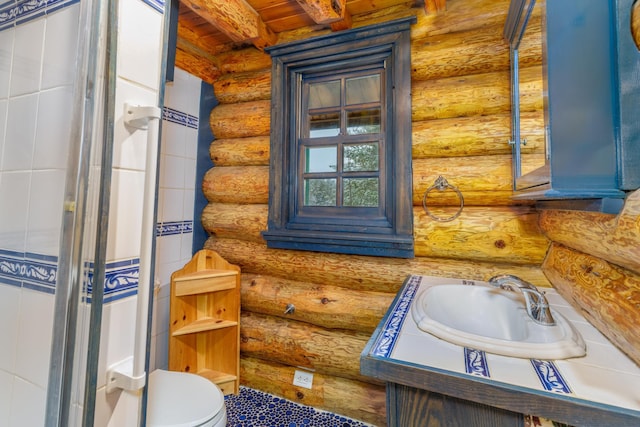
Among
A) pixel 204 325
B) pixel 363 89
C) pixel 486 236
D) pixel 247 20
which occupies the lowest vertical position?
pixel 204 325

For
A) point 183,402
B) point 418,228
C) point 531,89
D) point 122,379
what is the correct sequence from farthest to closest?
point 418,228 < point 183,402 < point 531,89 < point 122,379

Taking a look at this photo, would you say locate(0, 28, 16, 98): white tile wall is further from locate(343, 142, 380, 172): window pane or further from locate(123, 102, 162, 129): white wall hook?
locate(343, 142, 380, 172): window pane

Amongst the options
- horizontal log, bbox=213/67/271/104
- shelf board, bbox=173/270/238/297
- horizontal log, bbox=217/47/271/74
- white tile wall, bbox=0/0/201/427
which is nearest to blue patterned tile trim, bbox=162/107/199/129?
horizontal log, bbox=213/67/271/104

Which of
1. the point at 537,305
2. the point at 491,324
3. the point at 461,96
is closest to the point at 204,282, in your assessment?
the point at 491,324

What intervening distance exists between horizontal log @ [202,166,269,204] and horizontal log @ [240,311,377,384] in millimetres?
813

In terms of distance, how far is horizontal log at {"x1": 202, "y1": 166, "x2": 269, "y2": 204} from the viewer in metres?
1.98

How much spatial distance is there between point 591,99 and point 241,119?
1867 mm

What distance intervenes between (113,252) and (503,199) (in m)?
1.60

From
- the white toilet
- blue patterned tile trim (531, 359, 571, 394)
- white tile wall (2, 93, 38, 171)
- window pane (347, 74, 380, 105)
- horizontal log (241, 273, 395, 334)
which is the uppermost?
window pane (347, 74, 380, 105)

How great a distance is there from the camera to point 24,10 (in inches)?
28.8

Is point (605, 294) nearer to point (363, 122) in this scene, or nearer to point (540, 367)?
point (540, 367)

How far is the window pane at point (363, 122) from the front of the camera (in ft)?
5.86

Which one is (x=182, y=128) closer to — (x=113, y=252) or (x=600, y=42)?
(x=113, y=252)

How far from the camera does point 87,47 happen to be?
0.62 m
